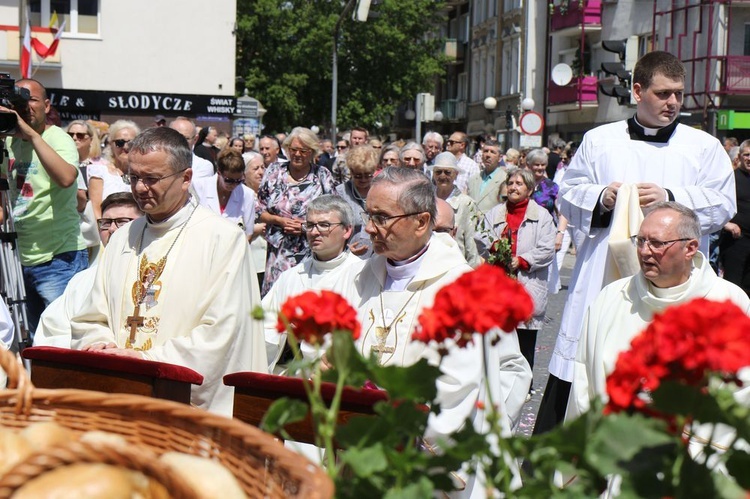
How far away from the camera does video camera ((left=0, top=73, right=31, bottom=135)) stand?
6.07 metres

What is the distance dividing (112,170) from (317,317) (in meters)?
7.93

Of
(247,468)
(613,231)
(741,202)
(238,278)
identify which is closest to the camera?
(247,468)

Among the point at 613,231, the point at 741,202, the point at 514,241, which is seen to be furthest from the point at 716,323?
the point at 741,202

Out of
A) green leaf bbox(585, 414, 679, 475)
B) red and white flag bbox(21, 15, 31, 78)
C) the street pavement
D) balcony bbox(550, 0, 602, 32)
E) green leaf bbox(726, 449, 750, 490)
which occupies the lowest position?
the street pavement

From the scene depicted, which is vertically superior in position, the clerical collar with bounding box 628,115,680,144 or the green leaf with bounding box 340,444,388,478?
the clerical collar with bounding box 628,115,680,144

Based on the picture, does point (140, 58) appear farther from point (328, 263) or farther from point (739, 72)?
point (328, 263)

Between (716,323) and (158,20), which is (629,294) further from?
(158,20)

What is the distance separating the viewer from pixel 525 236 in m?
9.06

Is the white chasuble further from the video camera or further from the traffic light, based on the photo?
the traffic light

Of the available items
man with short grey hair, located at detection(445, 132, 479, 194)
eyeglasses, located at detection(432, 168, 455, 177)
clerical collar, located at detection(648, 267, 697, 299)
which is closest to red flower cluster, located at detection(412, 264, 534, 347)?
clerical collar, located at detection(648, 267, 697, 299)

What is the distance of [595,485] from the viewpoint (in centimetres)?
147

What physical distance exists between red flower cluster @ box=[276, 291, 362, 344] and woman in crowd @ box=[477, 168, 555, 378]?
6917 millimetres

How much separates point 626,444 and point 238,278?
3447 millimetres

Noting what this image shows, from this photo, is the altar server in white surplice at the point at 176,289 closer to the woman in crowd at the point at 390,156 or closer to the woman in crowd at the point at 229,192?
the woman in crowd at the point at 229,192
